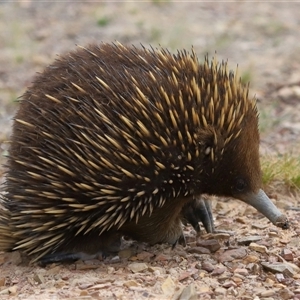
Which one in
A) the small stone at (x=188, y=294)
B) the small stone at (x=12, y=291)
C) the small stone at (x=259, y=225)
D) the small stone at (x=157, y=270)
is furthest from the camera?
the small stone at (x=259, y=225)

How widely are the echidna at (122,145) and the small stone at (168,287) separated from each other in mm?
481

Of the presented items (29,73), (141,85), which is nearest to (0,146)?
(29,73)

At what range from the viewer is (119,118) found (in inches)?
160

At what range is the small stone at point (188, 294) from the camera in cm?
371

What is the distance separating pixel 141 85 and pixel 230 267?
45.9 inches

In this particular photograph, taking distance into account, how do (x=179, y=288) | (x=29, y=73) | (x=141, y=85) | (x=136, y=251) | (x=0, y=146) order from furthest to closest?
(x=29, y=73) < (x=0, y=146) < (x=136, y=251) < (x=141, y=85) < (x=179, y=288)

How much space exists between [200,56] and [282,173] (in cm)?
394

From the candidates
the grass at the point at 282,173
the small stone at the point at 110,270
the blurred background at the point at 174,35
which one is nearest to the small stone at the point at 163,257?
the small stone at the point at 110,270

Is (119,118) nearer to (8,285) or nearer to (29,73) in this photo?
(8,285)

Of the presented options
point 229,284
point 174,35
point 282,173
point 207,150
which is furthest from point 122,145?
point 174,35

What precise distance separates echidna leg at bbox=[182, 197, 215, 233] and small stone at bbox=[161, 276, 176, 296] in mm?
815

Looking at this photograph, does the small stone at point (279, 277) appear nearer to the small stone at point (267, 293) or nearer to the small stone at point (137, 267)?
Result: the small stone at point (267, 293)

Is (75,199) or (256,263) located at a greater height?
(75,199)

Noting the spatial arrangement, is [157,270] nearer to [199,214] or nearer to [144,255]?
[144,255]
